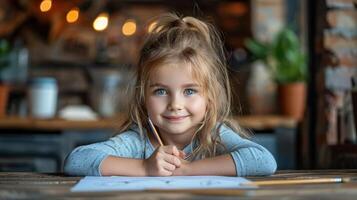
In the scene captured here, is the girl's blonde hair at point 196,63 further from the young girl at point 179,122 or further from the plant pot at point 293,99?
the plant pot at point 293,99

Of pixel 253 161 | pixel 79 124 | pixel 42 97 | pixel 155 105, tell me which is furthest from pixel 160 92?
Result: pixel 42 97

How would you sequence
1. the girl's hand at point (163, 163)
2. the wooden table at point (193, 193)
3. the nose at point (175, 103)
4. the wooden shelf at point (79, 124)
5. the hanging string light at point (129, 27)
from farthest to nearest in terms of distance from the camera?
1. the hanging string light at point (129, 27)
2. the wooden shelf at point (79, 124)
3. the nose at point (175, 103)
4. the girl's hand at point (163, 163)
5. the wooden table at point (193, 193)

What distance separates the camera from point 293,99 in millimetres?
3742

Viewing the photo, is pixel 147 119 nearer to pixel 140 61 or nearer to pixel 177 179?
pixel 140 61

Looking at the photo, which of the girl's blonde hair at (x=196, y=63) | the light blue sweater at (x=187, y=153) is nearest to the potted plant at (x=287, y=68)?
the girl's blonde hair at (x=196, y=63)

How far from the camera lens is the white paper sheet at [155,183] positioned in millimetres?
982

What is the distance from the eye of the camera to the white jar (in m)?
3.56

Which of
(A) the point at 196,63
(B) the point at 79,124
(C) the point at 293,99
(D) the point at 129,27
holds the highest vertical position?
(D) the point at 129,27

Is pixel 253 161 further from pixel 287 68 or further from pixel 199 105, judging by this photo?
pixel 287 68

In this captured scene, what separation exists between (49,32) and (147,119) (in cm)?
316

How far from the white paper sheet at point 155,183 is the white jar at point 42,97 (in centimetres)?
247

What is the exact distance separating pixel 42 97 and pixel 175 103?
7.86 feet

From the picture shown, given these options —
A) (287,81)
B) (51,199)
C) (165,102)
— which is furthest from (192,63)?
(287,81)

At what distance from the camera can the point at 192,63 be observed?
1363 millimetres
